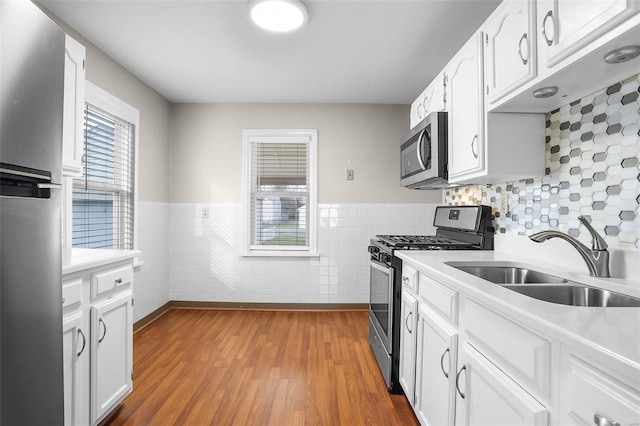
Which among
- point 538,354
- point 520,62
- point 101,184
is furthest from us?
point 101,184

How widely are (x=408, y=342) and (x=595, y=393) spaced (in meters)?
1.33

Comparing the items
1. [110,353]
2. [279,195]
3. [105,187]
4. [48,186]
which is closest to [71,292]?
[110,353]

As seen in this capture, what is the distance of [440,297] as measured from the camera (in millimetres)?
1490

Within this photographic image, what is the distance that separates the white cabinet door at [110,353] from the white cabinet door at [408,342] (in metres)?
1.64

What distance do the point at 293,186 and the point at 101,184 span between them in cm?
194

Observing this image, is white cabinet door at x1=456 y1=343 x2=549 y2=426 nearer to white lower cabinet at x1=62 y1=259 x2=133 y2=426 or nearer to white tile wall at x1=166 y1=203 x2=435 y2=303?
white lower cabinet at x1=62 y1=259 x2=133 y2=426

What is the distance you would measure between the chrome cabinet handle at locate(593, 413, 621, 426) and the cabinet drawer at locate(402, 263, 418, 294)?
117cm

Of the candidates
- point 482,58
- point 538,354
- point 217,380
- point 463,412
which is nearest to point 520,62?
point 482,58

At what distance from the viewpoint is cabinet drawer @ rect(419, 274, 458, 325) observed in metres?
1.36

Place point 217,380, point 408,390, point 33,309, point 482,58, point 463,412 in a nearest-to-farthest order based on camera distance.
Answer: point 33,309 < point 463,412 < point 482,58 < point 408,390 < point 217,380

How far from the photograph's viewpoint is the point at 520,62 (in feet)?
4.54

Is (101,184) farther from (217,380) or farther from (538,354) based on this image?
(538,354)

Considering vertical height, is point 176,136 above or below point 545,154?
above

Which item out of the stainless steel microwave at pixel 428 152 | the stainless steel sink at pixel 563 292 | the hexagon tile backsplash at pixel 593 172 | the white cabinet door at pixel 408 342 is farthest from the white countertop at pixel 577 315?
the stainless steel microwave at pixel 428 152
